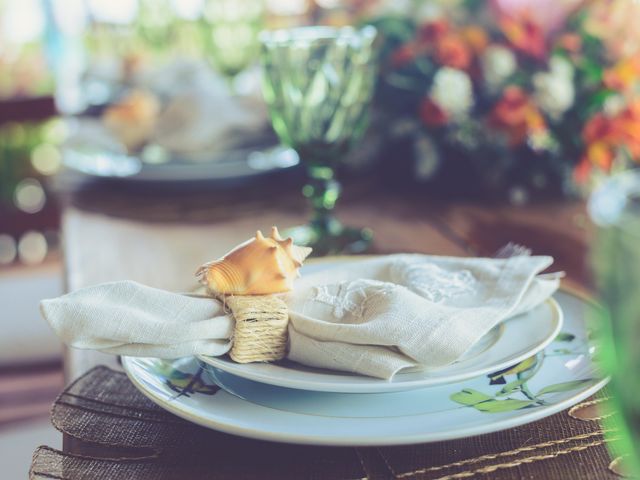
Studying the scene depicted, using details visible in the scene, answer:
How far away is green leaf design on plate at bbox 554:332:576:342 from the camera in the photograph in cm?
51

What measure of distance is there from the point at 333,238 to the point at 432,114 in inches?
11.7

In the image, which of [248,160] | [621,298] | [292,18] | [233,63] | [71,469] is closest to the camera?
[621,298]

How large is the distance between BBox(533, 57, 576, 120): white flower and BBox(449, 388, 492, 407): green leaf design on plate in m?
0.71

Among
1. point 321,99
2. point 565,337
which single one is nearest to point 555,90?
point 321,99

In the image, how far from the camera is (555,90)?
3.46 ft

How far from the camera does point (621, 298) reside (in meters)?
0.22

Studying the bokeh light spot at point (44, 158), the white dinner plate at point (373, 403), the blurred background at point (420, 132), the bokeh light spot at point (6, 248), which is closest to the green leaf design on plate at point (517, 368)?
the white dinner plate at point (373, 403)

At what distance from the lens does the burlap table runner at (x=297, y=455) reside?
16.0 inches

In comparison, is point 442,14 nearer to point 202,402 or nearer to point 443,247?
point 443,247

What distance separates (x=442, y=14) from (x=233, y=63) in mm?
506

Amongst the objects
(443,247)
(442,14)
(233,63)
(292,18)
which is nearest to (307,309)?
(443,247)

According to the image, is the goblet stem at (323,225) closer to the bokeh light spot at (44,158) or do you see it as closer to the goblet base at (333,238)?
the goblet base at (333,238)

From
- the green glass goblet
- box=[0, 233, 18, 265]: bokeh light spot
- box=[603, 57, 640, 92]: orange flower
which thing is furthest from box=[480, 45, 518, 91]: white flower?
box=[0, 233, 18, 265]: bokeh light spot

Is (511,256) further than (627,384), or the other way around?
(511,256)
